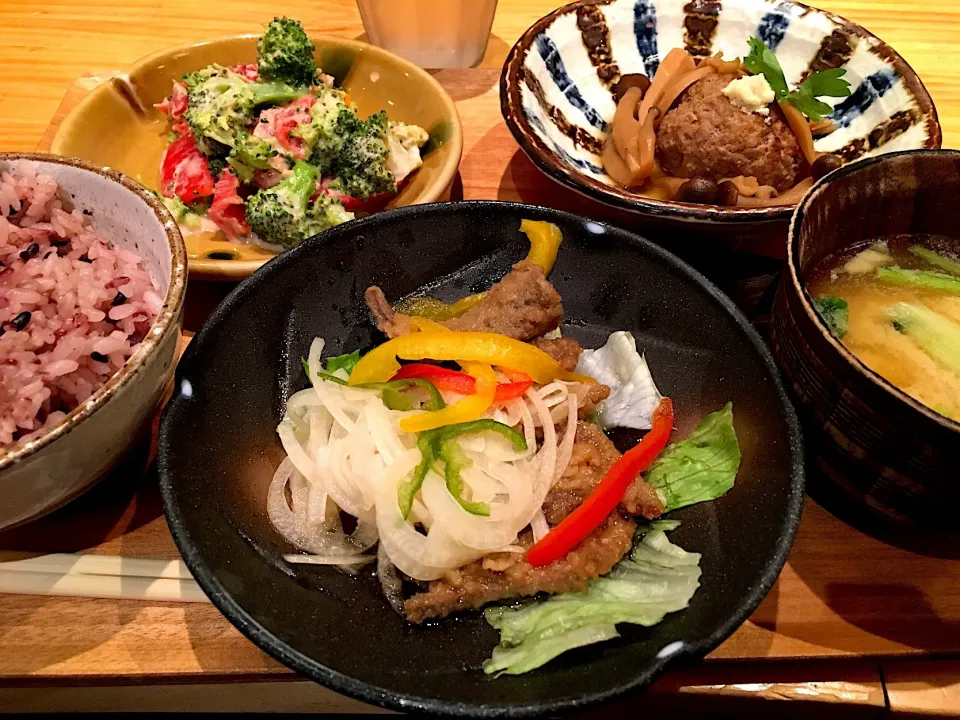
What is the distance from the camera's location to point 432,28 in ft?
8.98

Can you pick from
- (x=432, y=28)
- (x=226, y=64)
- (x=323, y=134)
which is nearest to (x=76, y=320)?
(x=323, y=134)

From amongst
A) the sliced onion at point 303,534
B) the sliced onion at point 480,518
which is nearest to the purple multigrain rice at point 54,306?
the sliced onion at point 303,534

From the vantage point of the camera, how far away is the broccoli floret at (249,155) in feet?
7.01

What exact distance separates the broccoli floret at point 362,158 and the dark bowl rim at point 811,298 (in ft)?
3.93

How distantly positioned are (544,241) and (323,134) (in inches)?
33.2

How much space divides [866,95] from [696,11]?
2.16 ft

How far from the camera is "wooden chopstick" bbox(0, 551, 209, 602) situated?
1411 mm

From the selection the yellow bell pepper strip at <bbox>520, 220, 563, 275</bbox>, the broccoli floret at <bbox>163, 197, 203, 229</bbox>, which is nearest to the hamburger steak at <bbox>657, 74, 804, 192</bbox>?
the yellow bell pepper strip at <bbox>520, 220, 563, 275</bbox>

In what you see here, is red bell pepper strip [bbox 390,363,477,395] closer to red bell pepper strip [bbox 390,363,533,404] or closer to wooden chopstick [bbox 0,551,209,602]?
red bell pepper strip [bbox 390,363,533,404]

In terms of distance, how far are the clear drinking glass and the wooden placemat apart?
194 centimetres

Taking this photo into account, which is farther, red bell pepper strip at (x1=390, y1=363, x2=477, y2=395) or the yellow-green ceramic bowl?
the yellow-green ceramic bowl

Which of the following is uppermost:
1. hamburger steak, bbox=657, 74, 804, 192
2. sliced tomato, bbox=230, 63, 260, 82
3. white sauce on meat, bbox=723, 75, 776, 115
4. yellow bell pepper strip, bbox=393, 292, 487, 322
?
white sauce on meat, bbox=723, 75, 776, 115

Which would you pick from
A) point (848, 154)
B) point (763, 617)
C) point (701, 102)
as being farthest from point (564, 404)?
point (848, 154)

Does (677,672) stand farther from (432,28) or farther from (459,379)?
(432,28)
